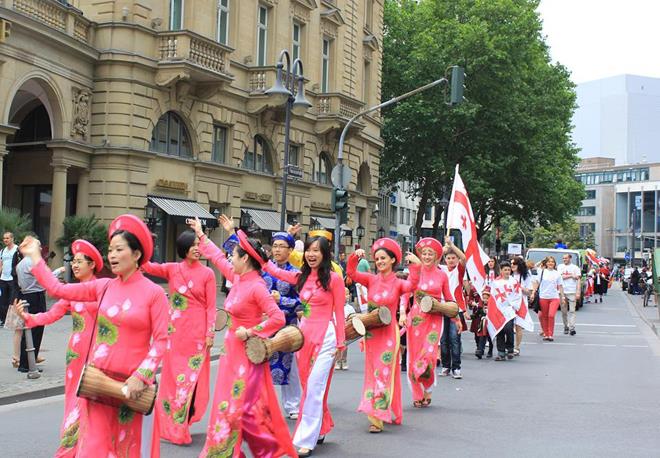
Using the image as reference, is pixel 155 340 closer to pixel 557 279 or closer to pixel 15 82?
pixel 557 279

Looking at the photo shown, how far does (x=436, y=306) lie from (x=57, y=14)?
16371 mm

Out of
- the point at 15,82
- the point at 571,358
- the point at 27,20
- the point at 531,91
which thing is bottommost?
the point at 571,358

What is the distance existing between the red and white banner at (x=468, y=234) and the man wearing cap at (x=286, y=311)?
4.55 meters

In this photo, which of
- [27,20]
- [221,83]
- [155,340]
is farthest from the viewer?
[221,83]

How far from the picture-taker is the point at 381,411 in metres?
8.54

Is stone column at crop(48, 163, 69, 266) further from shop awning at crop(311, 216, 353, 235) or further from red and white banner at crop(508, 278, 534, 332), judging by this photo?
shop awning at crop(311, 216, 353, 235)

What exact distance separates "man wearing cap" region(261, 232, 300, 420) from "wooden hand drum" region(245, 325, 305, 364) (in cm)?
163

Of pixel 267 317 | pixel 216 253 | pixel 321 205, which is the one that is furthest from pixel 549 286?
pixel 321 205

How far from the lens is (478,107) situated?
4334 centimetres

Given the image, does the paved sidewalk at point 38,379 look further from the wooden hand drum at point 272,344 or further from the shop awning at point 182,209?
the shop awning at point 182,209

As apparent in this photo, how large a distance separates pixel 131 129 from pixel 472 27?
2347 cm

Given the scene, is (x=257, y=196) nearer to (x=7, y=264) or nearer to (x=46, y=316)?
(x=7, y=264)

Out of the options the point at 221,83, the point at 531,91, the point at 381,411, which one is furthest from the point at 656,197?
the point at 381,411

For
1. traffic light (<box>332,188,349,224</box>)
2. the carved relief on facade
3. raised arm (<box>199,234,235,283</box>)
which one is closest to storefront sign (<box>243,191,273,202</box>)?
the carved relief on facade
